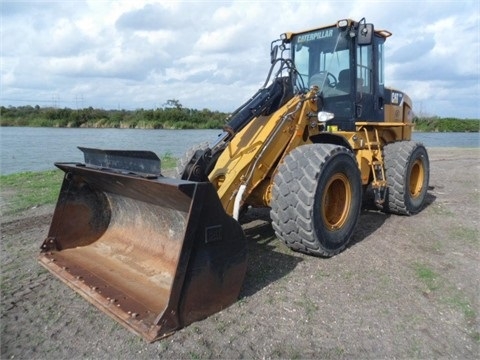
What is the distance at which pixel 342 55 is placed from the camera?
5988 millimetres

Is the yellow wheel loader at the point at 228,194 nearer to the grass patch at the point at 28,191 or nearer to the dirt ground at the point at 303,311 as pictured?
the dirt ground at the point at 303,311

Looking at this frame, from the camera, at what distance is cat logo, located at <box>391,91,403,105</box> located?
7.33 m

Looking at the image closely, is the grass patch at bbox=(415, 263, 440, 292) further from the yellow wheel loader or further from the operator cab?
the operator cab

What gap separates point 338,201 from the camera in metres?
5.19

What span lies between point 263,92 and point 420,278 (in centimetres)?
268

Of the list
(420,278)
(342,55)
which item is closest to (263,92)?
(342,55)

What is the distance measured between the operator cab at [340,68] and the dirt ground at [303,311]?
6.14ft

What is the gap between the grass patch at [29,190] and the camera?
7.73m

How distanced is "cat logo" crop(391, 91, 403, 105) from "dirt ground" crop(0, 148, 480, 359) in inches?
109

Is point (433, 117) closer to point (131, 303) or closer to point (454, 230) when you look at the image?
point (454, 230)

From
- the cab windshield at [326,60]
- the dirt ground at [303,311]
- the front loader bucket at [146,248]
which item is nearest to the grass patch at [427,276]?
the dirt ground at [303,311]

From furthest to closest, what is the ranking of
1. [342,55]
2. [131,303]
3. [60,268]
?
1. [342,55]
2. [60,268]
3. [131,303]

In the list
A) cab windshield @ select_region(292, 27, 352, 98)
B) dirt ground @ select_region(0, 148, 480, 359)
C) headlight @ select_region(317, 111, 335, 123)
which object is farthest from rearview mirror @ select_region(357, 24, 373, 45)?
dirt ground @ select_region(0, 148, 480, 359)

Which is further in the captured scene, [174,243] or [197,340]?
[174,243]
